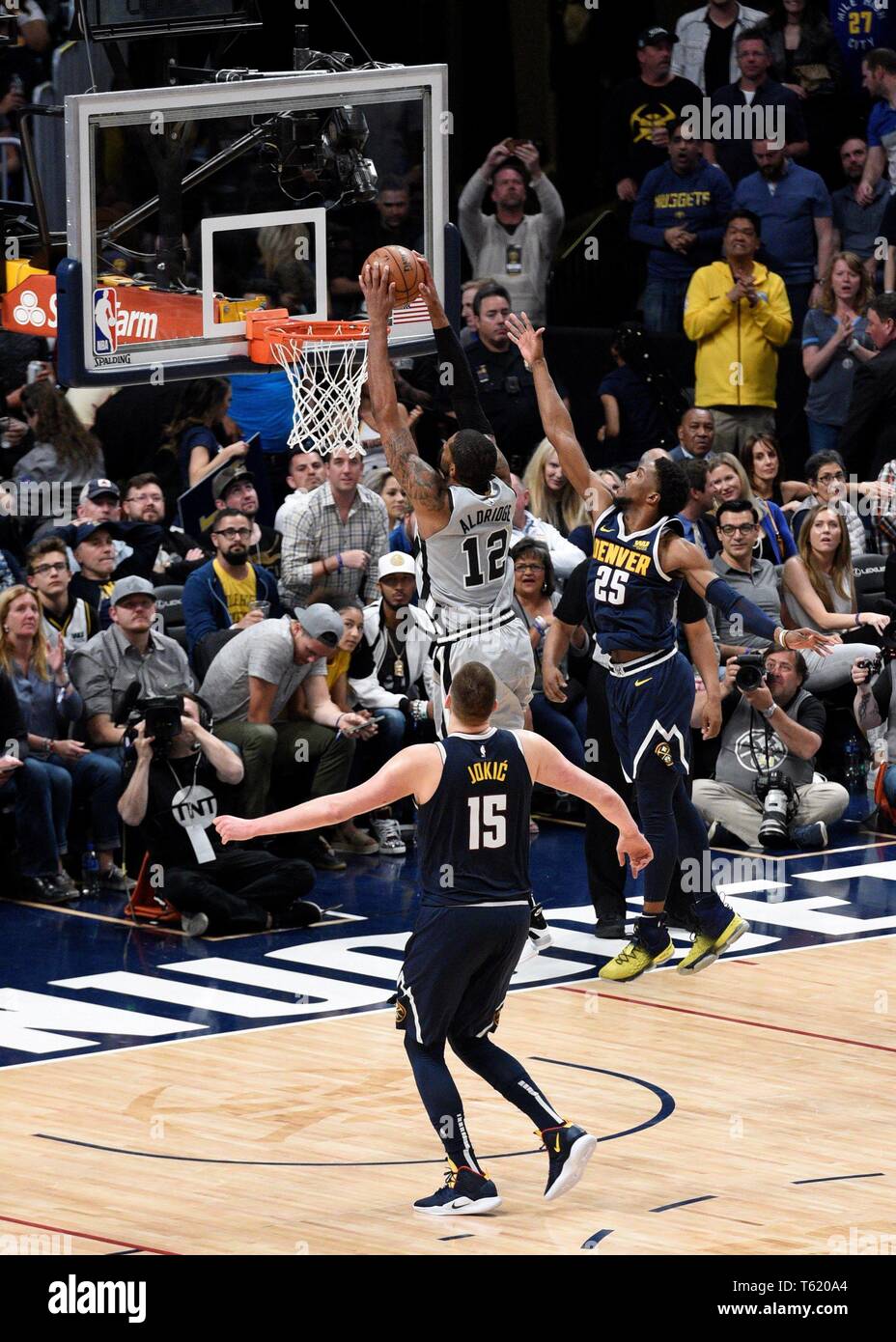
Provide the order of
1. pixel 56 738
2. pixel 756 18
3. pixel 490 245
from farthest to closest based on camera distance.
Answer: pixel 756 18, pixel 490 245, pixel 56 738

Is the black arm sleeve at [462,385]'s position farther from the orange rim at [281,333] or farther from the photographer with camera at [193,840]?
the photographer with camera at [193,840]

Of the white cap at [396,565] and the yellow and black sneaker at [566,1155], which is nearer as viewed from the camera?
the yellow and black sneaker at [566,1155]

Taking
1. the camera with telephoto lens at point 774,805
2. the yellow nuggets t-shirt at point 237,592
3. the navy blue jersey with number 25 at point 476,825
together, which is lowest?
the camera with telephoto lens at point 774,805

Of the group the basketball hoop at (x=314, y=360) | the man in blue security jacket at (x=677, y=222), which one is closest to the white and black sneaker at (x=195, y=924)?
the basketball hoop at (x=314, y=360)

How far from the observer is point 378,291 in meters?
9.59

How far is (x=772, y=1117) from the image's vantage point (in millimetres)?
8742

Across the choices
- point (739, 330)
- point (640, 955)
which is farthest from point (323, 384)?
point (739, 330)

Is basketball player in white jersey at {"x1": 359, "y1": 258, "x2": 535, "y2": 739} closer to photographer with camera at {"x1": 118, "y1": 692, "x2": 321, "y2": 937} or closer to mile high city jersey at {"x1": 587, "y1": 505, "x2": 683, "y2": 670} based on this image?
mile high city jersey at {"x1": 587, "y1": 505, "x2": 683, "y2": 670}

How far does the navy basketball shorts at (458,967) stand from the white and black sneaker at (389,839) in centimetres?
565

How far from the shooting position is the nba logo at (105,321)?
Result: 10734 millimetres

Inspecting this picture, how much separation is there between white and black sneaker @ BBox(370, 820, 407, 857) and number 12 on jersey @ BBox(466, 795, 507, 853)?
18.7 feet

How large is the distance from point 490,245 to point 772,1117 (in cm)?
1059
